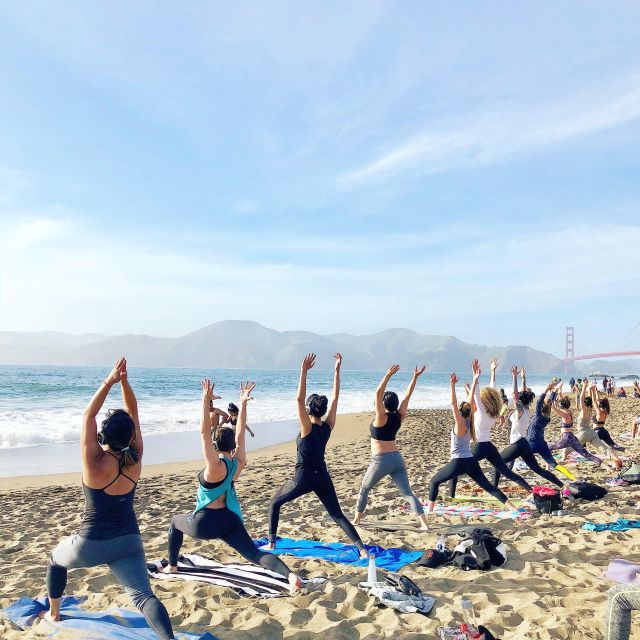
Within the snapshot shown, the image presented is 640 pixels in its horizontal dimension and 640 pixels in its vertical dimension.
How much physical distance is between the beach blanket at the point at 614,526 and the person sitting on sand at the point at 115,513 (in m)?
5.11

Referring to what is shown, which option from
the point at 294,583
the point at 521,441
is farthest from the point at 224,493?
the point at 521,441

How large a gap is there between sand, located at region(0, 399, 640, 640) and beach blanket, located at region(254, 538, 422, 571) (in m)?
0.19

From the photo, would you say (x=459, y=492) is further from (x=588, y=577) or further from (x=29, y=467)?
(x=29, y=467)

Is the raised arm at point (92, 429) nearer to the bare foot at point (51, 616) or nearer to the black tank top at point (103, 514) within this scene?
the black tank top at point (103, 514)

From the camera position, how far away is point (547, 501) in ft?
23.8

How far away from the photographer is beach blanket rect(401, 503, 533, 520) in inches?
285

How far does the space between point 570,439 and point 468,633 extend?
7899 mm

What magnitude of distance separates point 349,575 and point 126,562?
2309mm

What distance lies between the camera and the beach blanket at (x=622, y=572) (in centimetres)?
468

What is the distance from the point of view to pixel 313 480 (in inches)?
218

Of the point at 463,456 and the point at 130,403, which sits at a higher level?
the point at 130,403

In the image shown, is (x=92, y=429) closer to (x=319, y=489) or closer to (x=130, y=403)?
(x=130, y=403)

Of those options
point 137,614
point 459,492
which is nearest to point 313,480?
point 137,614

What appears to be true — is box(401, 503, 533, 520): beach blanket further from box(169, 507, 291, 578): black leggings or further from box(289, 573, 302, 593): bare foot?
box(169, 507, 291, 578): black leggings
